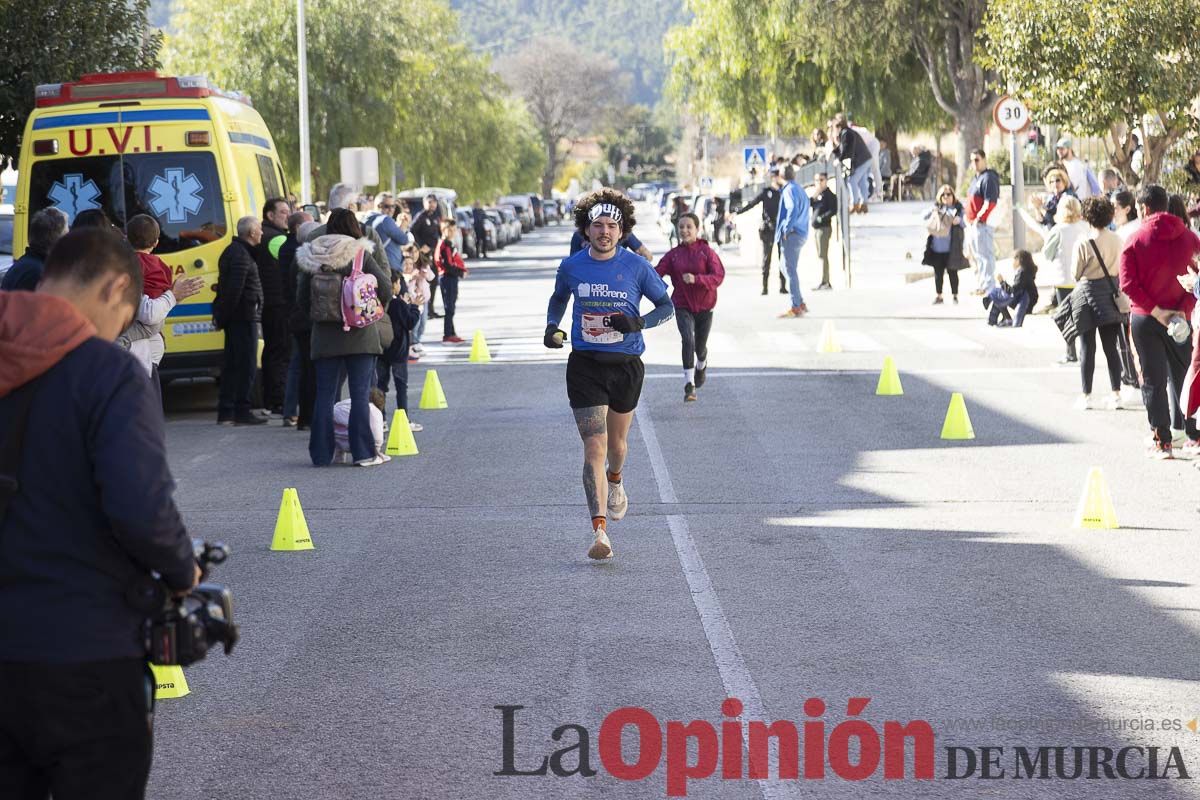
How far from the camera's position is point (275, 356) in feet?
53.6

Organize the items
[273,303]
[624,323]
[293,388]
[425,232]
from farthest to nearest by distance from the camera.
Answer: [425,232], [273,303], [293,388], [624,323]

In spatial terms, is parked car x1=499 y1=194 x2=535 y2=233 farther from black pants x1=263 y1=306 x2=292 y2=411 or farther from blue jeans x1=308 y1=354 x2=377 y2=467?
blue jeans x1=308 y1=354 x2=377 y2=467

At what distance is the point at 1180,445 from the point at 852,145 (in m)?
21.8

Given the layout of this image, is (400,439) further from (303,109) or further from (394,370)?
(303,109)

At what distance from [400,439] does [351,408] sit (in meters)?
0.70

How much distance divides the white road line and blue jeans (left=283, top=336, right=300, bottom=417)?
462 centimetres

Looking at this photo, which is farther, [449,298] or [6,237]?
[449,298]

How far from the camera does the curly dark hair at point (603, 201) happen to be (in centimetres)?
945

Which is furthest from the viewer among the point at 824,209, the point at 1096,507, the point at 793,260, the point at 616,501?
the point at 824,209

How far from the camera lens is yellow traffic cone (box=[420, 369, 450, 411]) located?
54.2 feet

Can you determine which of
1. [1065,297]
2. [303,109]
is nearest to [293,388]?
[1065,297]

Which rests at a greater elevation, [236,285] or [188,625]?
[188,625]

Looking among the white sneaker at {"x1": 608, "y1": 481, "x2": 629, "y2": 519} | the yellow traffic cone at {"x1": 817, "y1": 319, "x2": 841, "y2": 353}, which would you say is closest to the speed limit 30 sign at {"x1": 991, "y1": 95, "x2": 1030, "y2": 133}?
the yellow traffic cone at {"x1": 817, "y1": 319, "x2": 841, "y2": 353}

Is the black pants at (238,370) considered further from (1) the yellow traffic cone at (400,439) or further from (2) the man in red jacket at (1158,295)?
(2) the man in red jacket at (1158,295)
